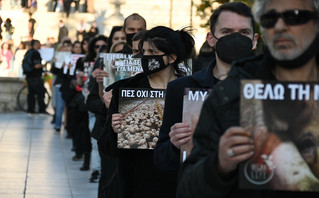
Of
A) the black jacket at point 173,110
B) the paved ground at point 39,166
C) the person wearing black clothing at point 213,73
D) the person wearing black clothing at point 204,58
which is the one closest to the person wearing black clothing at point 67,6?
the paved ground at point 39,166

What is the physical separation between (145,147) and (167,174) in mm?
223

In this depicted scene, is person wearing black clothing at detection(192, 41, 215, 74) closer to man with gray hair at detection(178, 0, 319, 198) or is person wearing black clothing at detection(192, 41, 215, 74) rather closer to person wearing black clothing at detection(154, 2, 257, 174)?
person wearing black clothing at detection(154, 2, 257, 174)

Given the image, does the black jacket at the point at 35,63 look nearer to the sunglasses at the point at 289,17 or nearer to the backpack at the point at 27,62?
the backpack at the point at 27,62

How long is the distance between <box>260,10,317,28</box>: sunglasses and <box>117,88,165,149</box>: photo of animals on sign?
267 centimetres

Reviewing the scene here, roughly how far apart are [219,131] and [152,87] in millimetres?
3060

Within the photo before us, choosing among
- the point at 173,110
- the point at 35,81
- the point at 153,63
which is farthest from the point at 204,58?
the point at 35,81

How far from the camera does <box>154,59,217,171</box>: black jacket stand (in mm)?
4906

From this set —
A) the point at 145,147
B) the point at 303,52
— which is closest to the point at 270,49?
the point at 303,52

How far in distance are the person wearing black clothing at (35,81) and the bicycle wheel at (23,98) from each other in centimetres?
111

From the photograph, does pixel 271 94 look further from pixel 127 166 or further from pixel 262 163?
pixel 127 166

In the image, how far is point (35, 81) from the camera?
83.4 feet

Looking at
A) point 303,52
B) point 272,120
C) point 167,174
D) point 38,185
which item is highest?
point 303,52

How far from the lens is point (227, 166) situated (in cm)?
309

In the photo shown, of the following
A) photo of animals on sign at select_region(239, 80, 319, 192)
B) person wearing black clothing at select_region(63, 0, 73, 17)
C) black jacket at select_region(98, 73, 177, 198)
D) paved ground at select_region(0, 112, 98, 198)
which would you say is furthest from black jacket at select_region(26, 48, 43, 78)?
photo of animals on sign at select_region(239, 80, 319, 192)
